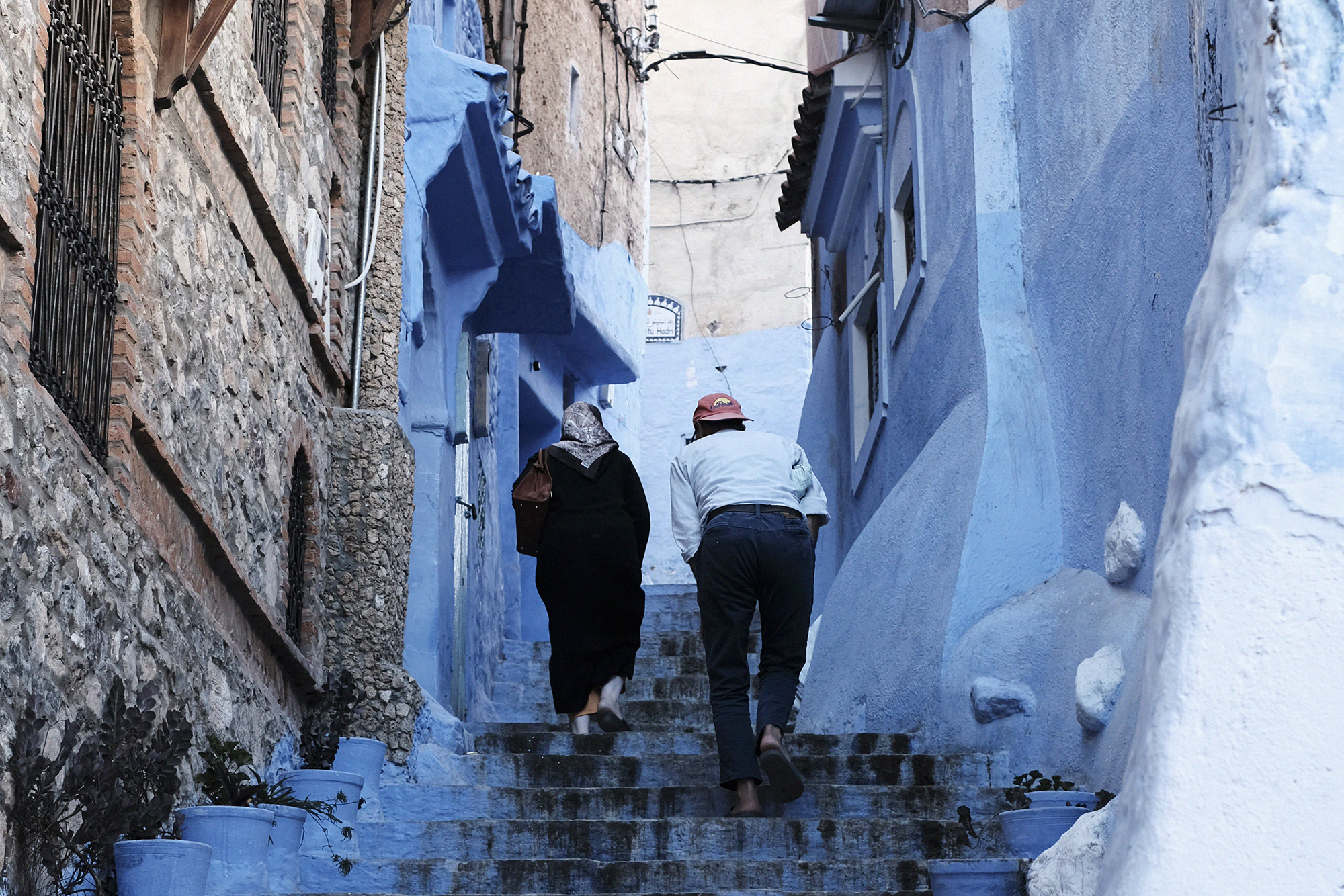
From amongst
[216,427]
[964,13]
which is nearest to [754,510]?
[216,427]

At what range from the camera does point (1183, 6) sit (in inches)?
217

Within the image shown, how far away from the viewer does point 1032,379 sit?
7.34 metres

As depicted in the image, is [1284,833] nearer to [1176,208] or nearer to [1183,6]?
[1176,208]

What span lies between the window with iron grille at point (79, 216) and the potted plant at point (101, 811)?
2.64 ft

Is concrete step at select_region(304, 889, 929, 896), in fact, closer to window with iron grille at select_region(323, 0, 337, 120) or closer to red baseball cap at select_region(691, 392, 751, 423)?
red baseball cap at select_region(691, 392, 751, 423)

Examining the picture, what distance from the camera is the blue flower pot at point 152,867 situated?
3.71 metres

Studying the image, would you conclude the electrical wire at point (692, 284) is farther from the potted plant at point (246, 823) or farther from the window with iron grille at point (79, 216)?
the window with iron grille at point (79, 216)

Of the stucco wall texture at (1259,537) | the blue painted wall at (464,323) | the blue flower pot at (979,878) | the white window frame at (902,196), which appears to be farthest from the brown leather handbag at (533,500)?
the stucco wall texture at (1259,537)

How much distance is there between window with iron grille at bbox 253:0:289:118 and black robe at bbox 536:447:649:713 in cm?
192

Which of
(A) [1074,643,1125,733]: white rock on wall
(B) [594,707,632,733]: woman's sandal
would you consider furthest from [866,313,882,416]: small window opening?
(A) [1074,643,1125,733]: white rock on wall

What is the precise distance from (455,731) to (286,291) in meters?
1.93

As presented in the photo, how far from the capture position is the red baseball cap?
20.1 feet

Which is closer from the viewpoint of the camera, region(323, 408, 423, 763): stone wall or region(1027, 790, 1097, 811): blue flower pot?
region(1027, 790, 1097, 811): blue flower pot

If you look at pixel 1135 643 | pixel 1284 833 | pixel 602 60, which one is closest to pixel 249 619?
pixel 1135 643
